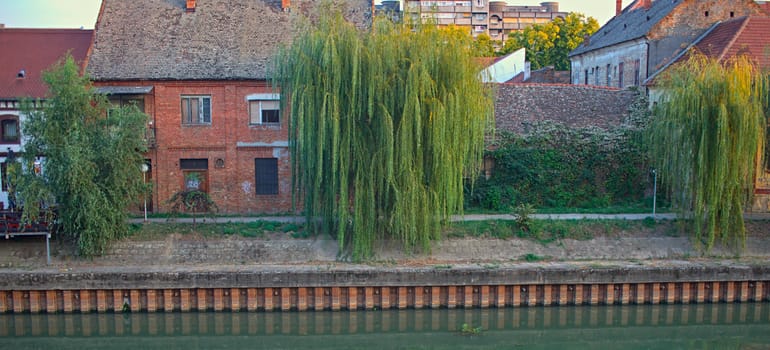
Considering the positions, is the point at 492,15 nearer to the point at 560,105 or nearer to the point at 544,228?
the point at 560,105

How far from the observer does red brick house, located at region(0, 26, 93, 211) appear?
2425 centimetres

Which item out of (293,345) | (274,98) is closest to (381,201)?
(293,345)

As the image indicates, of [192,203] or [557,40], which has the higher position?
[557,40]

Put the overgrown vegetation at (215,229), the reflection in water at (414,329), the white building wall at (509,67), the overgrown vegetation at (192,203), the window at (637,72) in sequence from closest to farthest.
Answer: the reflection in water at (414,329) < the overgrown vegetation at (215,229) < the overgrown vegetation at (192,203) < the window at (637,72) < the white building wall at (509,67)

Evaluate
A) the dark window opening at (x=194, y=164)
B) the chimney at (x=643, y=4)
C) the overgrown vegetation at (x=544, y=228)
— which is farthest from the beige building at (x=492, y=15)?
the overgrown vegetation at (x=544, y=228)

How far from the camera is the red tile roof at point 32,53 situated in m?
24.8

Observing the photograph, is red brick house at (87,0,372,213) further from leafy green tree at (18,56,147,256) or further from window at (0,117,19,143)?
leafy green tree at (18,56,147,256)

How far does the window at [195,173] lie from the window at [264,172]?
5.86ft

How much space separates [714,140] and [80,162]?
18046mm

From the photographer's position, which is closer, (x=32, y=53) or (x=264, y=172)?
(x=264, y=172)

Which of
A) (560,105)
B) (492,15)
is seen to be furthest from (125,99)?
(492,15)

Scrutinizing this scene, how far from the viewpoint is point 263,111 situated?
2512cm

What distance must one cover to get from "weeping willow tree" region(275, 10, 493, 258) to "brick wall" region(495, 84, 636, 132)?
765cm

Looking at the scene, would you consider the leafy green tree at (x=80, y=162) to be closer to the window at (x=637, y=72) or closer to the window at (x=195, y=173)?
the window at (x=195, y=173)
